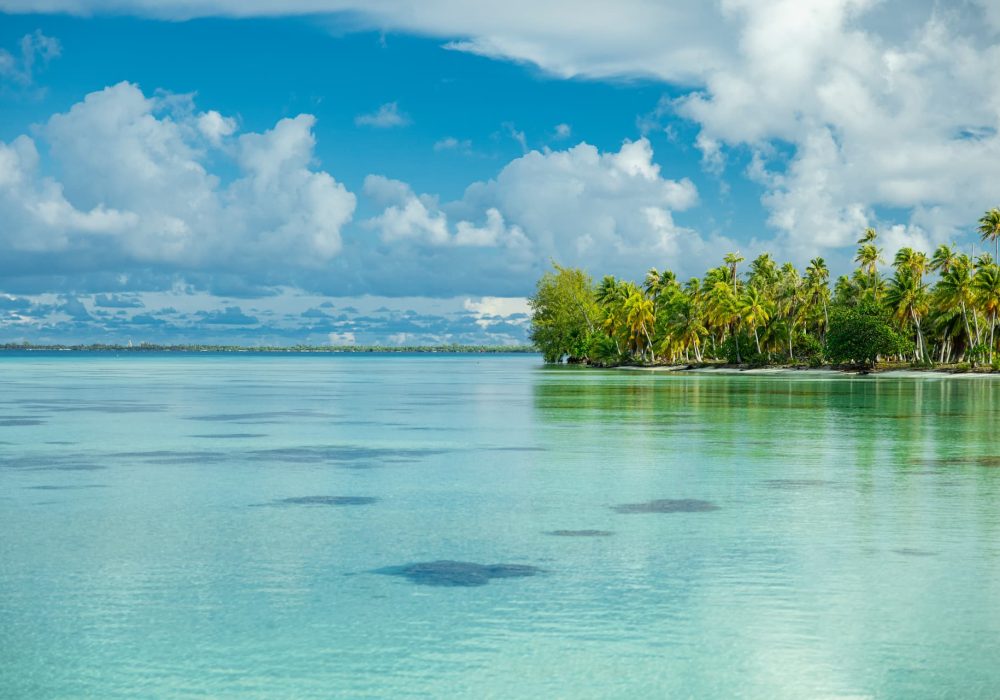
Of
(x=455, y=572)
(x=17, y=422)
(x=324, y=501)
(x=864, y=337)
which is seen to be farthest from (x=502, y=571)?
A: (x=864, y=337)

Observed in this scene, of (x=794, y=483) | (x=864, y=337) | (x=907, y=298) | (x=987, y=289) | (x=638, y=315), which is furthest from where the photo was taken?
(x=638, y=315)

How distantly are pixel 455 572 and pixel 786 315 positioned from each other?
137775 millimetres

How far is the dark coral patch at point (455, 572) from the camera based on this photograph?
12984mm

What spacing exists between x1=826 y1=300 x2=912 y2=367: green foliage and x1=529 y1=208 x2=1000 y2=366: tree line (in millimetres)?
126

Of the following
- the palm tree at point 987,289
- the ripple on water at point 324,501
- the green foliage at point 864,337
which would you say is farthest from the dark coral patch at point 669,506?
the green foliage at point 864,337

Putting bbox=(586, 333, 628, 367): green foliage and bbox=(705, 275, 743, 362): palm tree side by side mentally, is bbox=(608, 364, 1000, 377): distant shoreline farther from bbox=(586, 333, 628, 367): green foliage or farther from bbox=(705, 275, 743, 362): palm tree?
bbox=(586, 333, 628, 367): green foliage

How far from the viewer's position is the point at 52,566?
13.9 metres

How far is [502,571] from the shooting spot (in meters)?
13.6

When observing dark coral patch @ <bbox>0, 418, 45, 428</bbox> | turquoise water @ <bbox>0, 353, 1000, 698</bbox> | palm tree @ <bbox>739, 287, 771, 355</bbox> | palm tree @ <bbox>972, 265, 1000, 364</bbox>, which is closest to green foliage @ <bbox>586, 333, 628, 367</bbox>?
palm tree @ <bbox>739, 287, 771, 355</bbox>

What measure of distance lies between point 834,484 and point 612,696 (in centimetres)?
1454

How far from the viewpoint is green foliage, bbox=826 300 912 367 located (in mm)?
116438

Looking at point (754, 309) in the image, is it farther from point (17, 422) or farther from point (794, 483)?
point (794, 483)

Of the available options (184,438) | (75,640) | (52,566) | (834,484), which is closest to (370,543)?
(52,566)

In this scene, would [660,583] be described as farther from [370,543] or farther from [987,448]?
[987,448]
